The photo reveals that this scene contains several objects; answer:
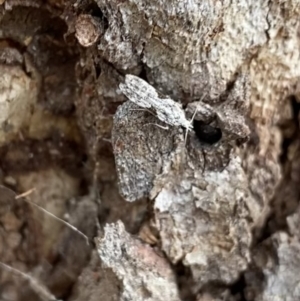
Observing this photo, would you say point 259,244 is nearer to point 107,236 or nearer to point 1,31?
point 107,236

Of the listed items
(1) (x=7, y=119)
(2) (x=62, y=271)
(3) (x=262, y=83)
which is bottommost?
(2) (x=62, y=271)

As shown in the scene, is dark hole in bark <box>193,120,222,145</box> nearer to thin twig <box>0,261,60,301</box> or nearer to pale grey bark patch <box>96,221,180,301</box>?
pale grey bark patch <box>96,221,180,301</box>

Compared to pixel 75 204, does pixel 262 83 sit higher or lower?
higher

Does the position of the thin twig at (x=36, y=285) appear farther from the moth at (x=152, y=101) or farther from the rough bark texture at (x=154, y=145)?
the moth at (x=152, y=101)

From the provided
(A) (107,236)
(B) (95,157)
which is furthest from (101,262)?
(B) (95,157)

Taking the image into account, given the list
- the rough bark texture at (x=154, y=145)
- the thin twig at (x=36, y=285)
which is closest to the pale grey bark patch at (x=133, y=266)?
the rough bark texture at (x=154, y=145)

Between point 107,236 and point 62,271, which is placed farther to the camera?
point 62,271

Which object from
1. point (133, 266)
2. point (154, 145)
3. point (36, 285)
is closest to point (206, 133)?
point (154, 145)

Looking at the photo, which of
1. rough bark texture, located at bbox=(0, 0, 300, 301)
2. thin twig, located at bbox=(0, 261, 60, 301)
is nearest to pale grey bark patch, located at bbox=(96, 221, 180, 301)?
rough bark texture, located at bbox=(0, 0, 300, 301)
